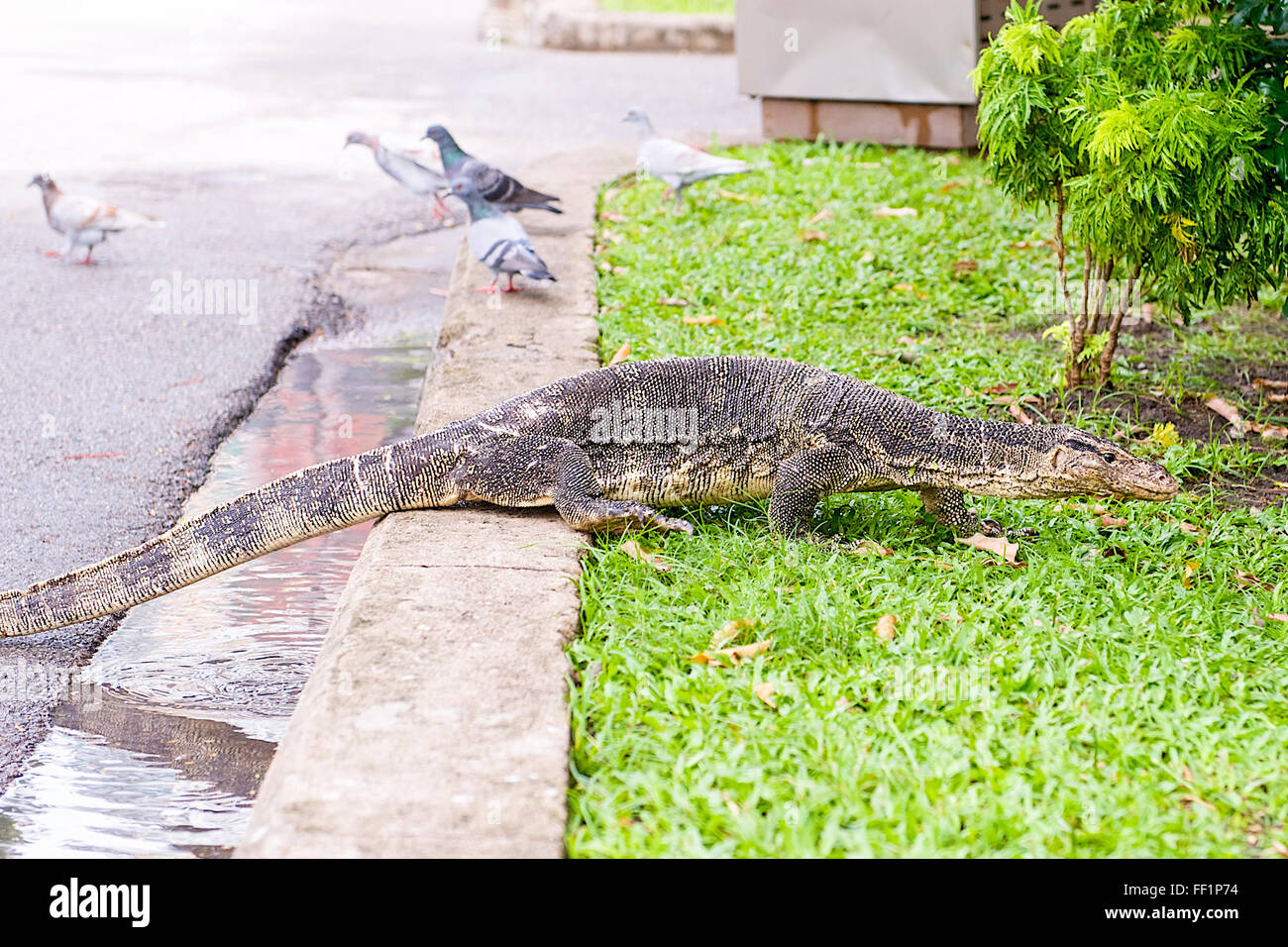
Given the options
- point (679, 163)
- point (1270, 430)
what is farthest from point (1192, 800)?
point (679, 163)

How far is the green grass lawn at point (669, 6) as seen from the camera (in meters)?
17.7

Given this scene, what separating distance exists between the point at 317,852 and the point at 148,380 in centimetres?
431

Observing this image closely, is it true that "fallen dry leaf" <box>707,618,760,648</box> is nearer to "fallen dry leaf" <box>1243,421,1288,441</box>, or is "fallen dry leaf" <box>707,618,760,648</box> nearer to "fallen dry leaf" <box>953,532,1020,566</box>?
"fallen dry leaf" <box>953,532,1020,566</box>

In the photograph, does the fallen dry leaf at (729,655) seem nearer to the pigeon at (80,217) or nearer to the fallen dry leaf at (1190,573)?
the fallen dry leaf at (1190,573)

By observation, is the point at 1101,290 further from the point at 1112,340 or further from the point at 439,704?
the point at 439,704

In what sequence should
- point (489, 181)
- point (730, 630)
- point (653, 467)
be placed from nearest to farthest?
1. point (730, 630)
2. point (653, 467)
3. point (489, 181)

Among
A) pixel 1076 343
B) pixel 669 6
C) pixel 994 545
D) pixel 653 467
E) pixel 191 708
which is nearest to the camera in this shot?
pixel 191 708

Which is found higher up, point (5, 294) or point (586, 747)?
point (5, 294)

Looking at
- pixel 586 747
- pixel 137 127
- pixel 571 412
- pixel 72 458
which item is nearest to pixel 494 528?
pixel 571 412

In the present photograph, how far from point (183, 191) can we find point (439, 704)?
7648 mm

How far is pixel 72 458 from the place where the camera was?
18.0 ft

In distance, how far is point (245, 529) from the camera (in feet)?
14.1
